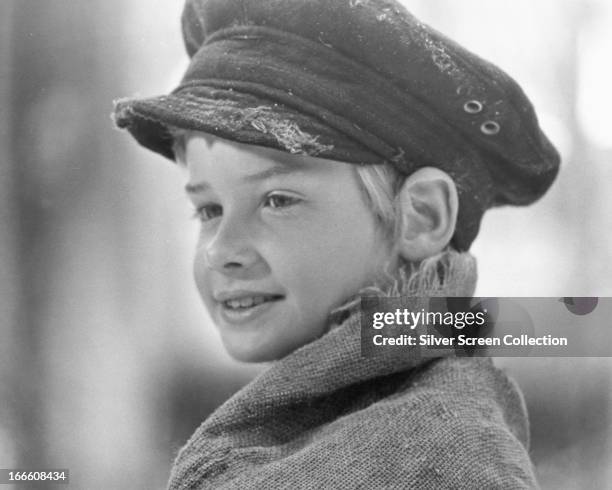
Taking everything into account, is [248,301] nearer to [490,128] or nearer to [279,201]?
[279,201]

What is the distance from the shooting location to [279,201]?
0.71 m

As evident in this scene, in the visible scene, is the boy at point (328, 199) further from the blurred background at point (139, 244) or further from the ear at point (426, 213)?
the blurred background at point (139, 244)

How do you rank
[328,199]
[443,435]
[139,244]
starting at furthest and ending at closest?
[139,244] → [328,199] → [443,435]

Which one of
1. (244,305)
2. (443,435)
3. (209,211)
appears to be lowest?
(443,435)

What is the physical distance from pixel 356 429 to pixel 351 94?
29cm

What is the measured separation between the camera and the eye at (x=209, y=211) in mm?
762

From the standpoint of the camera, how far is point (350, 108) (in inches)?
26.9

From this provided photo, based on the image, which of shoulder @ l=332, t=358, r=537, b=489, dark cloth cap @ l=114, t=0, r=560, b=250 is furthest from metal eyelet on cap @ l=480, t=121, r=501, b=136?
shoulder @ l=332, t=358, r=537, b=489

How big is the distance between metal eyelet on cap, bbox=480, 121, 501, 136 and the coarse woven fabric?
0.57 feet

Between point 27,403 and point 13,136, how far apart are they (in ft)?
1.10

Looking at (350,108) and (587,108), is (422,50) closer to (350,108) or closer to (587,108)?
(350,108)

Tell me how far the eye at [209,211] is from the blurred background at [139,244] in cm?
23

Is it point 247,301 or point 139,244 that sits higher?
point 139,244

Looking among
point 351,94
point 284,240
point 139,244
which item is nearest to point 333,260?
point 284,240
